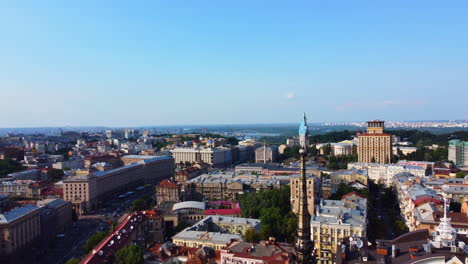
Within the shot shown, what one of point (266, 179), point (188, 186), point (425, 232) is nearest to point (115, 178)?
point (188, 186)

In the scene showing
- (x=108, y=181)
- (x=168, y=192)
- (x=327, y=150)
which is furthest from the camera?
(x=327, y=150)

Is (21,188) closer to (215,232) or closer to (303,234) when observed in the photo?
(215,232)

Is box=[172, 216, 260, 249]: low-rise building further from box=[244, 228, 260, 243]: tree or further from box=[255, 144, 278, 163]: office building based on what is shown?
box=[255, 144, 278, 163]: office building

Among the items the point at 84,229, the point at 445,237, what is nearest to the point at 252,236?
the point at 445,237

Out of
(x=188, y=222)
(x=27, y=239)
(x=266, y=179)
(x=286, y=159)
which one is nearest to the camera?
(x=27, y=239)

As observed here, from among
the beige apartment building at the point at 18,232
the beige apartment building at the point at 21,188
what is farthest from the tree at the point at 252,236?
the beige apartment building at the point at 21,188

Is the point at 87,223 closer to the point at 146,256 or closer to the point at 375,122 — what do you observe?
the point at 146,256
